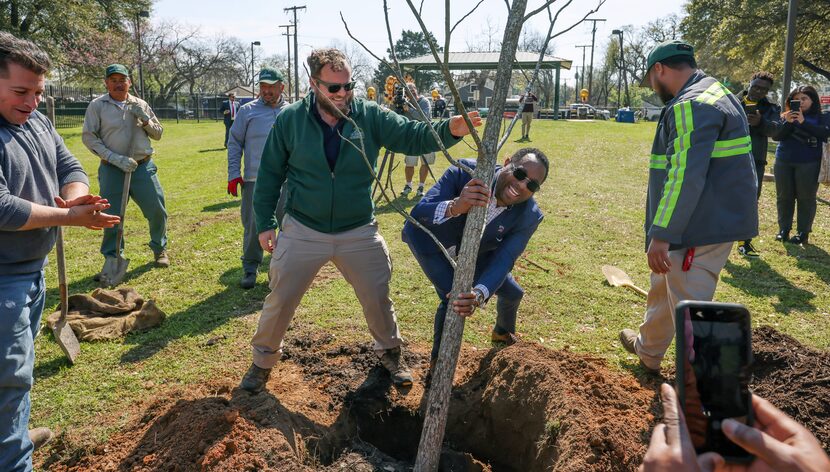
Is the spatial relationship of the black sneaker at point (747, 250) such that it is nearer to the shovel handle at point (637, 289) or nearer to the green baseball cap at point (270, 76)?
the shovel handle at point (637, 289)

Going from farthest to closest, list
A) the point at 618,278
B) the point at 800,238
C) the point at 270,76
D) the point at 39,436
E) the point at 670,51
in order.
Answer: the point at 800,238
the point at 618,278
the point at 270,76
the point at 670,51
the point at 39,436

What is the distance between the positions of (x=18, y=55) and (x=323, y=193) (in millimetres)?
1614

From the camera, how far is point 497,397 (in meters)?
3.60

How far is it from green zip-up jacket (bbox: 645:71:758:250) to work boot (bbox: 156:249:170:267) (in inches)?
219

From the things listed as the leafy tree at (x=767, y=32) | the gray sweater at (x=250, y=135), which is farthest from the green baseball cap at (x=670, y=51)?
the leafy tree at (x=767, y=32)

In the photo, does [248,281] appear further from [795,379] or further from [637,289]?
[795,379]

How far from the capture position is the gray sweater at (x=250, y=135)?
620cm

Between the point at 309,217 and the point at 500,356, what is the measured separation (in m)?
1.47

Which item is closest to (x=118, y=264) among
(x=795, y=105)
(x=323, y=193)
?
(x=323, y=193)

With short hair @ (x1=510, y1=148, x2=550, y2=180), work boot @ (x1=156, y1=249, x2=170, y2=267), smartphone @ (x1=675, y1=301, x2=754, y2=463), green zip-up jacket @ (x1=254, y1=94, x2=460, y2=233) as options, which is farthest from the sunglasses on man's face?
work boot @ (x1=156, y1=249, x2=170, y2=267)

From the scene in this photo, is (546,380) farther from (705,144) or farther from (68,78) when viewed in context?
(68,78)

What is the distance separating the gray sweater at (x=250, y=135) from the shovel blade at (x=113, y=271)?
1554 mm

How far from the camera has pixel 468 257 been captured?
2.71 metres

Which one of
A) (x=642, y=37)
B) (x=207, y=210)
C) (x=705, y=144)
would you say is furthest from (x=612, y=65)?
(x=705, y=144)
